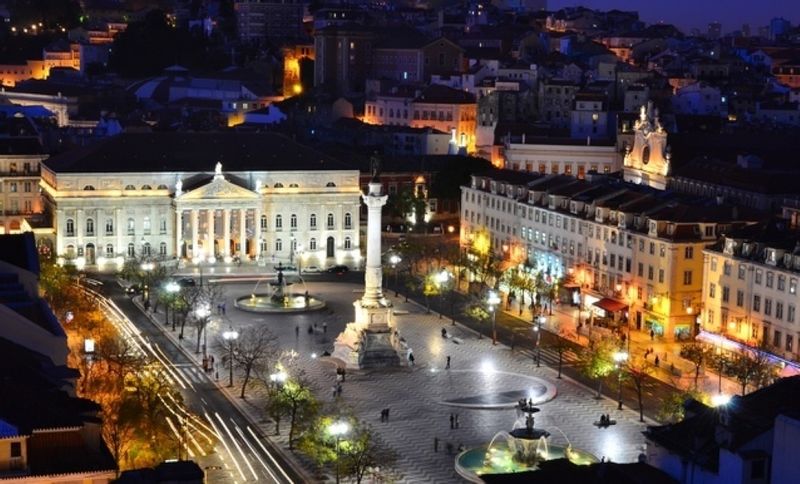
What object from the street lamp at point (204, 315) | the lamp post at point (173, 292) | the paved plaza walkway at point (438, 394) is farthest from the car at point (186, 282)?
the street lamp at point (204, 315)

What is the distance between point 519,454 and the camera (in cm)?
4947

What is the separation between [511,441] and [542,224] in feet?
123

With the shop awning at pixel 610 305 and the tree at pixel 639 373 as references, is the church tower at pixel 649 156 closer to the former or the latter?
the shop awning at pixel 610 305

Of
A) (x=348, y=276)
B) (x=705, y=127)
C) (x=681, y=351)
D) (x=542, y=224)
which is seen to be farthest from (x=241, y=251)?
(x=705, y=127)

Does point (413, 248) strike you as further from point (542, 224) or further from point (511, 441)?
point (511, 441)

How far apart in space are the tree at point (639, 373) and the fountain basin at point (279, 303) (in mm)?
20217

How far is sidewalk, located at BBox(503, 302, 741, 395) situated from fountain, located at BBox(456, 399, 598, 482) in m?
10.6

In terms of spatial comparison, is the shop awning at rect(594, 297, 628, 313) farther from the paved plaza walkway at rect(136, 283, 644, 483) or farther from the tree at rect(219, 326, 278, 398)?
the tree at rect(219, 326, 278, 398)

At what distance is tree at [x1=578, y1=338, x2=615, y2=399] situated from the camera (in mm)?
59125

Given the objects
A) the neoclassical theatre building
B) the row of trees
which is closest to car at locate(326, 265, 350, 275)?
the neoclassical theatre building

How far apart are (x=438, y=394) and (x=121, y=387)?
45.2 ft

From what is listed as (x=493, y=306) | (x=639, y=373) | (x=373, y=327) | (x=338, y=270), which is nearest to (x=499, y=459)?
(x=639, y=373)

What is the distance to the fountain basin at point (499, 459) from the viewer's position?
48.5m

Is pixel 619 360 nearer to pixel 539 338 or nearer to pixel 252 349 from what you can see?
pixel 539 338
